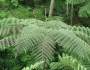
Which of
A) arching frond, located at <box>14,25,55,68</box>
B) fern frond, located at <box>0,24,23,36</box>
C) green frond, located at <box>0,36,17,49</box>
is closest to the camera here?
arching frond, located at <box>14,25,55,68</box>

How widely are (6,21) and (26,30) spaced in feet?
1.83

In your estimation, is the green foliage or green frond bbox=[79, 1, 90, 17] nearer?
the green foliage

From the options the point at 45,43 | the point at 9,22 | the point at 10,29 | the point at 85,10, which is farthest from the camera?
the point at 85,10

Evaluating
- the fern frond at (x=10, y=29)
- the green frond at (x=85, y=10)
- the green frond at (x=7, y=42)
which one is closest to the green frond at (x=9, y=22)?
the fern frond at (x=10, y=29)

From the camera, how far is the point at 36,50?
2729 mm

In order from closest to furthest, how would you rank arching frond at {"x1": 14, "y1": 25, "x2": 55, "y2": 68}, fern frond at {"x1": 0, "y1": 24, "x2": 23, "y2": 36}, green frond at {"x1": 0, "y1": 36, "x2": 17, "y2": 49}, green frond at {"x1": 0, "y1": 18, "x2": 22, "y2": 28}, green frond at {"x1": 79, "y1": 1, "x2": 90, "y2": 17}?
arching frond at {"x1": 14, "y1": 25, "x2": 55, "y2": 68}
green frond at {"x1": 0, "y1": 36, "x2": 17, "y2": 49}
fern frond at {"x1": 0, "y1": 24, "x2": 23, "y2": 36}
green frond at {"x1": 0, "y1": 18, "x2": 22, "y2": 28}
green frond at {"x1": 79, "y1": 1, "x2": 90, "y2": 17}

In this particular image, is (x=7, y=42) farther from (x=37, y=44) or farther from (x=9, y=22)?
(x=9, y=22)

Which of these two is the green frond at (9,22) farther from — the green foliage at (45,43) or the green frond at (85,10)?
the green frond at (85,10)

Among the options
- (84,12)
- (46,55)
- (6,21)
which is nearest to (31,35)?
(46,55)

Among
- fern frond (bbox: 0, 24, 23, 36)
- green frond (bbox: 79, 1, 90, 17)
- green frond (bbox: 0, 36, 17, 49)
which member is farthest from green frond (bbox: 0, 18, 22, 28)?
green frond (bbox: 79, 1, 90, 17)

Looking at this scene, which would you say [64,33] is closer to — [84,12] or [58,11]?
[84,12]

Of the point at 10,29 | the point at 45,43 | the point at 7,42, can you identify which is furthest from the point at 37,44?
the point at 10,29

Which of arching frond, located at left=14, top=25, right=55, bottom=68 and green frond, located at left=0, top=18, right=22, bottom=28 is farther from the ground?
green frond, located at left=0, top=18, right=22, bottom=28

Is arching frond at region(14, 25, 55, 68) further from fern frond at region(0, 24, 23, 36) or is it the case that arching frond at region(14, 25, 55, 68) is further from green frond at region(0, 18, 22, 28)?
green frond at region(0, 18, 22, 28)
